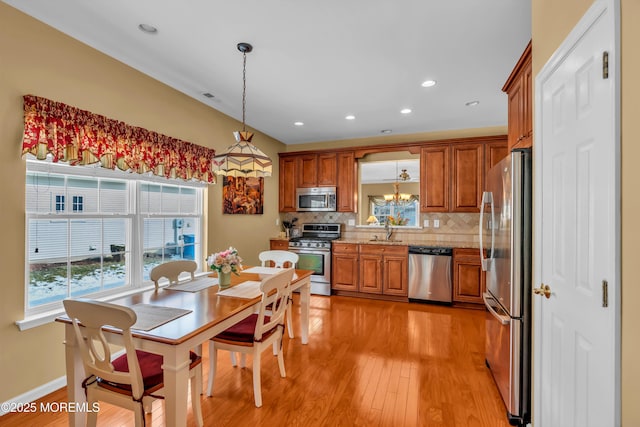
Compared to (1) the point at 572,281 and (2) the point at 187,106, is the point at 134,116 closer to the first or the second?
(2) the point at 187,106

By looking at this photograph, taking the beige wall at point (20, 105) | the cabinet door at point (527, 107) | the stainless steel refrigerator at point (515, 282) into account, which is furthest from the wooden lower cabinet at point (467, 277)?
the beige wall at point (20, 105)

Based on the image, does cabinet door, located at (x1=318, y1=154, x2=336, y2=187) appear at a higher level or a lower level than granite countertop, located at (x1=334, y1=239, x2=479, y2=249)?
higher

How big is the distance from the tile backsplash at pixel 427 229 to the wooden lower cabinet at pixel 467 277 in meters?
0.59

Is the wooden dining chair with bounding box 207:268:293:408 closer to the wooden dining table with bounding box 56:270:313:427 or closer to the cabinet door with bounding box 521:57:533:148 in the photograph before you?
the wooden dining table with bounding box 56:270:313:427

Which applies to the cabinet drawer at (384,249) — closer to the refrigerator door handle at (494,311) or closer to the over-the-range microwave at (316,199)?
the over-the-range microwave at (316,199)

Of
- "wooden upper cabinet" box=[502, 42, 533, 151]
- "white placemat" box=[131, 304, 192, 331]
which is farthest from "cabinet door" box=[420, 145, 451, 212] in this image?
"white placemat" box=[131, 304, 192, 331]

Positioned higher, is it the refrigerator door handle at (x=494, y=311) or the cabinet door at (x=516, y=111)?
the cabinet door at (x=516, y=111)

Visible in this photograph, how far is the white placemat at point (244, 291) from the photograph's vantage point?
2190 mm

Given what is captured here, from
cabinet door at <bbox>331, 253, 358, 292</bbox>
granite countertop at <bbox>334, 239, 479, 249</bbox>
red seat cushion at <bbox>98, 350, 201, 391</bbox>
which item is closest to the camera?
red seat cushion at <bbox>98, 350, 201, 391</bbox>

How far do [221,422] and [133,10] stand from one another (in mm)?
2801

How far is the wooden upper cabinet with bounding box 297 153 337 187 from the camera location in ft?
17.3

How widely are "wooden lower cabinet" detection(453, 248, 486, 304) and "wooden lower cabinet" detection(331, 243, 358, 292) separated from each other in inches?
57.9

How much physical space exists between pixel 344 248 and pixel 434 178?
5.89 ft
